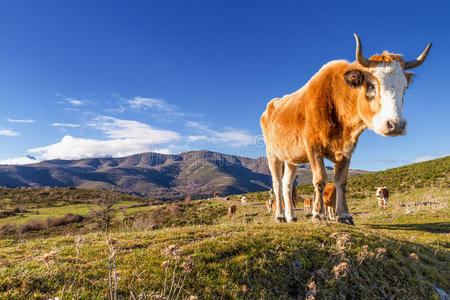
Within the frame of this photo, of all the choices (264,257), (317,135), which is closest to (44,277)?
(264,257)

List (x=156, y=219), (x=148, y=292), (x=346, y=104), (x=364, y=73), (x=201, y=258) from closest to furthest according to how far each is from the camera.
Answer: (x=148, y=292)
(x=201, y=258)
(x=364, y=73)
(x=346, y=104)
(x=156, y=219)

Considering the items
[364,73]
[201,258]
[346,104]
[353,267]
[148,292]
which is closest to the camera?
[148,292]

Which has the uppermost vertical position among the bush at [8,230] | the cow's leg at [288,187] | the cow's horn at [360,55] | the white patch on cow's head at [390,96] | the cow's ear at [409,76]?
the cow's horn at [360,55]

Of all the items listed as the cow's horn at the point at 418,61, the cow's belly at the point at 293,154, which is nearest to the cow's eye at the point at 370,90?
the cow's horn at the point at 418,61

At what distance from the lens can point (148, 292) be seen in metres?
2.79

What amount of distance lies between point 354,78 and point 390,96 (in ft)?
3.23

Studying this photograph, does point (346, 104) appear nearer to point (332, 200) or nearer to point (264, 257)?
point (264, 257)

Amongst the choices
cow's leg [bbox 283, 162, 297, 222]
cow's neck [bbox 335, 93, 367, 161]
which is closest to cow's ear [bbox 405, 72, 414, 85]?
cow's neck [bbox 335, 93, 367, 161]

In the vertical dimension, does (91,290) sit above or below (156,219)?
above

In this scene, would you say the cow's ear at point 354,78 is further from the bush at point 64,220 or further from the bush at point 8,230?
the bush at point 64,220

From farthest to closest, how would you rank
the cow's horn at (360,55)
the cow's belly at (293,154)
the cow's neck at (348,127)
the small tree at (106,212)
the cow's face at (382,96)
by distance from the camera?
the small tree at (106,212)
the cow's belly at (293,154)
the cow's neck at (348,127)
the cow's horn at (360,55)
the cow's face at (382,96)

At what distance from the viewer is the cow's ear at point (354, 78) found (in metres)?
6.00

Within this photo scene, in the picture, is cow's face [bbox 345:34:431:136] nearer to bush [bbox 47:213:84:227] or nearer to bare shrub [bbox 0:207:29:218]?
bush [bbox 47:213:84:227]

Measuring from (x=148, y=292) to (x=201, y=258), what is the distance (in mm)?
942
